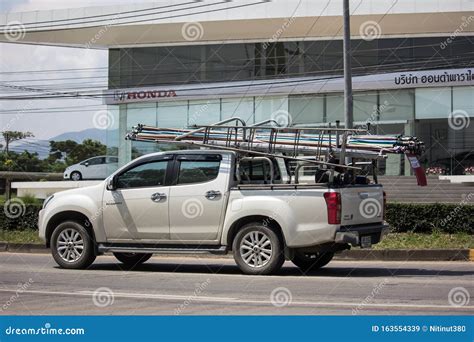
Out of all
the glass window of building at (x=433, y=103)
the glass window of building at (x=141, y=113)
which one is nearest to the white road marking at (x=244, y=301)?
the glass window of building at (x=433, y=103)

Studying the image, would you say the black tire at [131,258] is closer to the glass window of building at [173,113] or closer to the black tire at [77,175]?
the black tire at [77,175]

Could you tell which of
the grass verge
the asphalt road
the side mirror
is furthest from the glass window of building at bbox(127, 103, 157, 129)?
the side mirror

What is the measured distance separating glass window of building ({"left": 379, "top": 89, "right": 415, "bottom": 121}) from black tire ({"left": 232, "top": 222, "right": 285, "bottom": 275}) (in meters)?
27.3

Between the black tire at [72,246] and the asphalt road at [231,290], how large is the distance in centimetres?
25

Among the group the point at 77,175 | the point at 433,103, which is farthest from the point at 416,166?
the point at 77,175

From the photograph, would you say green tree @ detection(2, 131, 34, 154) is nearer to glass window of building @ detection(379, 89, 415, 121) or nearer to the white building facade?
the white building facade

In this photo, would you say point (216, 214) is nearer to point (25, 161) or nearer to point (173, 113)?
point (173, 113)

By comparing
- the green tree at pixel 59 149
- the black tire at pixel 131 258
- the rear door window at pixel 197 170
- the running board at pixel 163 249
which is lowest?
the black tire at pixel 131 258

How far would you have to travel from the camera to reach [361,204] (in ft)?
36.1

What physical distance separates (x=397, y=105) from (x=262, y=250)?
90.8ft

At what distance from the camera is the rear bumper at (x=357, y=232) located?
10.5m

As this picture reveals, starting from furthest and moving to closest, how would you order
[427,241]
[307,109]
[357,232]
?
[307,109]
[427,241]
[357,232]

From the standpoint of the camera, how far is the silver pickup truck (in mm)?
10641

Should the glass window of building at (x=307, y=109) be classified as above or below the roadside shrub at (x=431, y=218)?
above
